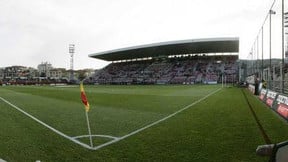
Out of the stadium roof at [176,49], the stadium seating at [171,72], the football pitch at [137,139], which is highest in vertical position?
the stadium roof at [176,49]

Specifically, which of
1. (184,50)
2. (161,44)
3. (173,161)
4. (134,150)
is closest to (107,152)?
(134,150)

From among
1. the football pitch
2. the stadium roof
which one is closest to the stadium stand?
the stadium roof

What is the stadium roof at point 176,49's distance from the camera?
7970 cm

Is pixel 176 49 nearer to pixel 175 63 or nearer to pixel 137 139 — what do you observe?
pixel 175 63

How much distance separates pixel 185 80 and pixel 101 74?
111ft

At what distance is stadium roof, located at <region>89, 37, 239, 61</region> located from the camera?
261ft

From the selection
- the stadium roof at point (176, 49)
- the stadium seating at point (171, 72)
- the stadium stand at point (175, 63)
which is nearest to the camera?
the stadium roof at point (176, 49)

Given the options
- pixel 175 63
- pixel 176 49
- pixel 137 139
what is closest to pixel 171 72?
pixel 175 63

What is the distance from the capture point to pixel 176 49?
91812mm

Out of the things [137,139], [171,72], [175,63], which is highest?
[175,63]

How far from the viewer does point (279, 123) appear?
484 inches

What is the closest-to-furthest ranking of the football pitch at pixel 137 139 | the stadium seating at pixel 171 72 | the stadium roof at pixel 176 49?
the football pitch at pixel 137 139, the stadium roof at pixel 176 49, the stadium seating at pixel 171 72

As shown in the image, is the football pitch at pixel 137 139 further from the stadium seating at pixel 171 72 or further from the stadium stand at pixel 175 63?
the stadium seating at pixel 171 72

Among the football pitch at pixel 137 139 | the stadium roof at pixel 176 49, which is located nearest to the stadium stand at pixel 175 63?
the stadium roof at pixel 176 49
